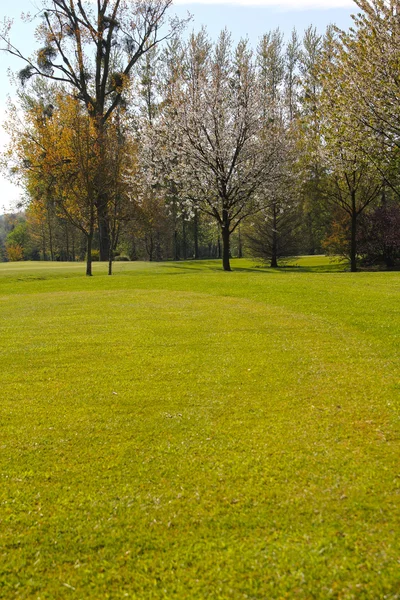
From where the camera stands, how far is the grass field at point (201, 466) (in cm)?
302

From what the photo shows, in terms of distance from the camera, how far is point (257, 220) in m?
35.6

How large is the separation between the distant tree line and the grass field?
607 inches

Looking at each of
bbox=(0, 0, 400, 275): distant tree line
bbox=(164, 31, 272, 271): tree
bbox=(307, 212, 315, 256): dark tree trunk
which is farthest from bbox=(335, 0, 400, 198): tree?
bbox=(307, 212, 315, 256): dark tree trunk

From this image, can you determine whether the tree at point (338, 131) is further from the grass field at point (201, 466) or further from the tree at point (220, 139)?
the grass field at point (201, 466)

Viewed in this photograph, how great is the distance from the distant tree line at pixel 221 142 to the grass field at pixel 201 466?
15423 mm

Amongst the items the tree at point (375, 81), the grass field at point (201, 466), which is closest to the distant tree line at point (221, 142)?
the tree at point (375, 81)

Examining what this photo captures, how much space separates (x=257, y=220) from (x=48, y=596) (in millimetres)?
34229

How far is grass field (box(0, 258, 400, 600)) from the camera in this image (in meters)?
3.02

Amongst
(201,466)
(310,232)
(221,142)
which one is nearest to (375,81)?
(221,142)

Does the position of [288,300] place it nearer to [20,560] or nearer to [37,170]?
[20,560]

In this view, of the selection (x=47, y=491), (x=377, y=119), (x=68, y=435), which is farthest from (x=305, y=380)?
(x=377, y=119)

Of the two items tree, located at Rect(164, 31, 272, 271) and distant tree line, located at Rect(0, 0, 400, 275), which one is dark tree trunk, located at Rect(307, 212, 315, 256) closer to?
distant tree line, located at Rect(0, 0, 400, 275)

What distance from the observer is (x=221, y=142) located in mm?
25797

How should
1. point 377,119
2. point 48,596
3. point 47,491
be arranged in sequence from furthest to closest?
point 377,119
point 47,491
point 48,596
